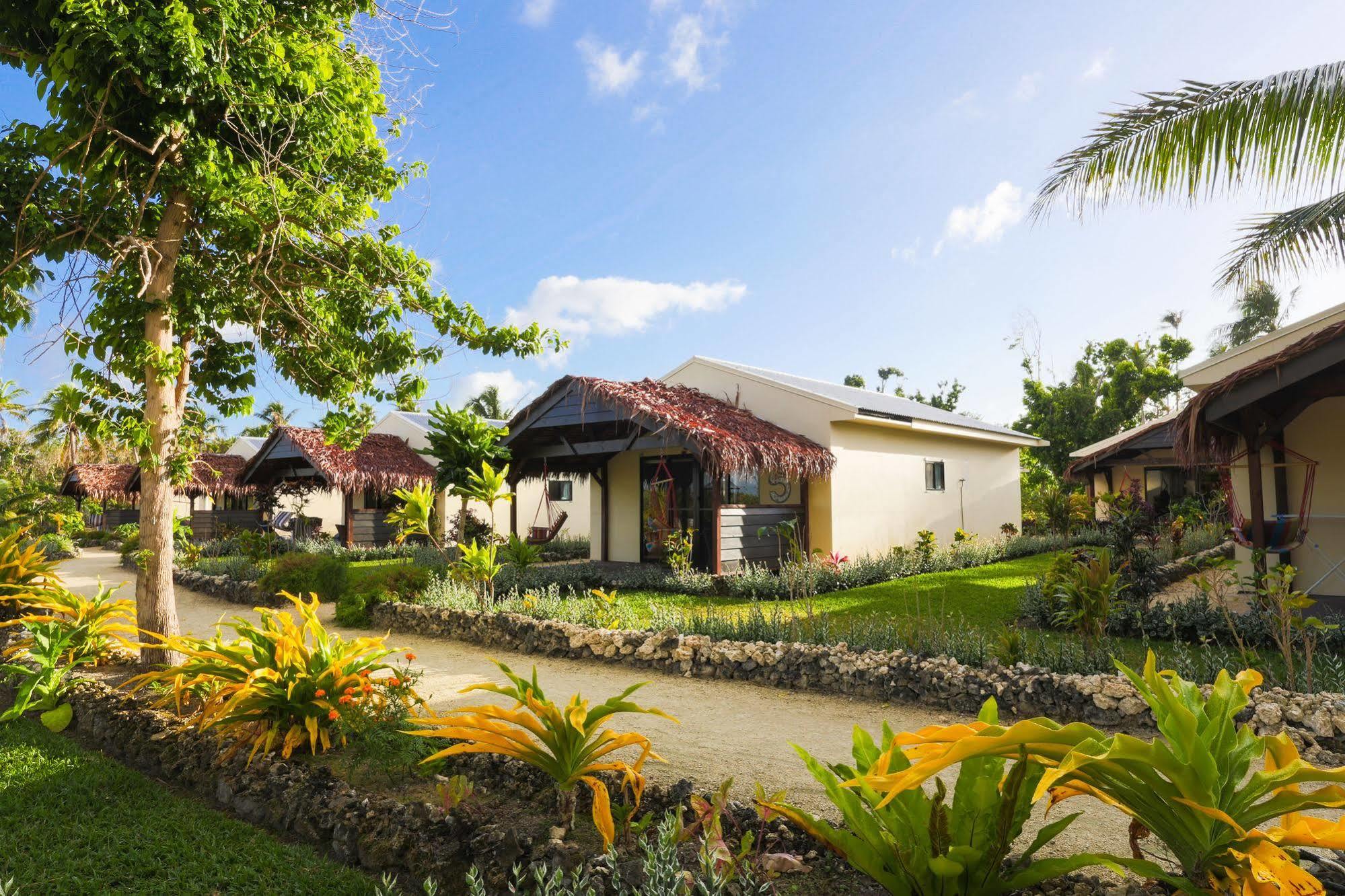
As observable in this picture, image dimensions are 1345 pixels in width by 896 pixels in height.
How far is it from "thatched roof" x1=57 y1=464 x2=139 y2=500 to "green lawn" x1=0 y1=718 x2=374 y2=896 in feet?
105

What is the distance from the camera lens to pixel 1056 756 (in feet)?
7.47

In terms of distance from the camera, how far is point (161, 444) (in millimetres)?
6504

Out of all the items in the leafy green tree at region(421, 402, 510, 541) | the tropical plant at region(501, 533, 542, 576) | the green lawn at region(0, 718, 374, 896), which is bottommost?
the green lawn at region(0, 718, 374, 896)

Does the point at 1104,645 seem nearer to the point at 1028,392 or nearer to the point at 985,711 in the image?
the point at 985,711

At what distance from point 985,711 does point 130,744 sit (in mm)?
5662

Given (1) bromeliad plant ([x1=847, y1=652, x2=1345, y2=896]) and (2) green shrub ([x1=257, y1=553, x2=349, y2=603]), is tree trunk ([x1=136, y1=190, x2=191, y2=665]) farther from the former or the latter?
(1) bromeliad plant ([x1=847, y1=652, x2=1345, y2=896])

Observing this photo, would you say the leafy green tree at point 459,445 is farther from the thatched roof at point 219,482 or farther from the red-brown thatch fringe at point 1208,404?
the thatched roof at point 219,482

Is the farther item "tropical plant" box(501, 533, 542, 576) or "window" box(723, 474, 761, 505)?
"window" box(723, 474, 761, 505)

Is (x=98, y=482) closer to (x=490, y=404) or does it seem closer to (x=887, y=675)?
(x=490, y=404)

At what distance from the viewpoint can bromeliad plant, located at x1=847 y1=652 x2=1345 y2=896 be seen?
205 centimetres

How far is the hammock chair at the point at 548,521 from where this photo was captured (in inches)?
683

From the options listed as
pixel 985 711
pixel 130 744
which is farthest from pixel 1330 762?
pixel 130 744

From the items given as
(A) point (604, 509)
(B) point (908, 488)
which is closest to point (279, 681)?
(A) point (604, 509)

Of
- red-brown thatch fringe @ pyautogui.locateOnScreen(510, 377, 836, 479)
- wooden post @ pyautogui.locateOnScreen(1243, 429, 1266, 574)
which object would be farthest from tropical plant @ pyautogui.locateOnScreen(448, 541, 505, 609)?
wooden post @ pyautogui.locateOnScreen(1243, 429, 1266, 574)
